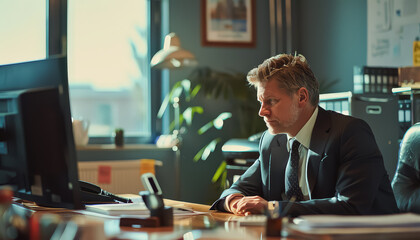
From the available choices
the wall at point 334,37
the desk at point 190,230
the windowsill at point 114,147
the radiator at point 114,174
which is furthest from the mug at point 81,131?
the desk at point 190,230

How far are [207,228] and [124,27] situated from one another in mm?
3698

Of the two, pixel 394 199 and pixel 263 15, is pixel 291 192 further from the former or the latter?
pixel 263 15

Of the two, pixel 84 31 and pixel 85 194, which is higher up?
pixel 84 31

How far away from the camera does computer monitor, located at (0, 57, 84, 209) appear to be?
60.5 inches

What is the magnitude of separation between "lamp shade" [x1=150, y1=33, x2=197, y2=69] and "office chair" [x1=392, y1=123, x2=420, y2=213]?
99.9 inches

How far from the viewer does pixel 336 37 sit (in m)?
4.90

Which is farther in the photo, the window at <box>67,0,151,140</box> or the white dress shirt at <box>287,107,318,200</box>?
the window at <box>67,0,151,140</box>

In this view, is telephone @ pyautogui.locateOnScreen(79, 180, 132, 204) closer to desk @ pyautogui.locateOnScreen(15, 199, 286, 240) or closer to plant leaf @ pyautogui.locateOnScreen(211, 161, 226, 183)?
desk @ pyautogui.locateOnScreen(15, 199, 286, 240)

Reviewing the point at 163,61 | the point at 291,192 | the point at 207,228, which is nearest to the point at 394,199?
the point at 291,192

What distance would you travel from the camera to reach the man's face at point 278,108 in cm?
233

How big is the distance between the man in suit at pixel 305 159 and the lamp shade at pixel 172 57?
210 centimetres

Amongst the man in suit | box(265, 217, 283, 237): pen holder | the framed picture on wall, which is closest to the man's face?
the man in suit

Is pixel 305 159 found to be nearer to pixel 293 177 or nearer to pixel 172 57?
pixel 293 177

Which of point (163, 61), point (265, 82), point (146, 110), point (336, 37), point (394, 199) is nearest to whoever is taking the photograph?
point (394, 199)
